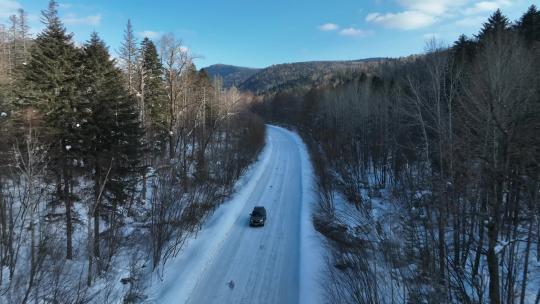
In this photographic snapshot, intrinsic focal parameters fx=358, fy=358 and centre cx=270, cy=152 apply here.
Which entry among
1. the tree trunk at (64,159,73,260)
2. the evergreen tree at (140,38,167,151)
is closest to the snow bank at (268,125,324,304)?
the tree trunk at (64,159,73,260)

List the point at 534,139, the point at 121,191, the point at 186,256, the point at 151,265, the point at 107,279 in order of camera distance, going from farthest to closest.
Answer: the point at 121,191 < the point at 186,256 < the point at 151,265 < the point at 107,279 < the point at 534,139

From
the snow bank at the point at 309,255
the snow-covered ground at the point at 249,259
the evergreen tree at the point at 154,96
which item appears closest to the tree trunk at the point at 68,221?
the snow-covered ground at the point at 249,259

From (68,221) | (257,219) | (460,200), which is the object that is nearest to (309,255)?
(257,219)

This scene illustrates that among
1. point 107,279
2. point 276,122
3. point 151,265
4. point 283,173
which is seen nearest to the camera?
point 107,279

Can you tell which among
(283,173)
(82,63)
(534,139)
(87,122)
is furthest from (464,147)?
(283,173)

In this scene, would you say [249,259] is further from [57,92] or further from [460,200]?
[57,92]

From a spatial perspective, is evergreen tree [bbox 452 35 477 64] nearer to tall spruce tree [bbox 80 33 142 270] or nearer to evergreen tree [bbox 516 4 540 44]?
evergreen tree [bbox 516 4 540 44]

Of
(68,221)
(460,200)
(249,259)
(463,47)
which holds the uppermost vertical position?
(463,47)

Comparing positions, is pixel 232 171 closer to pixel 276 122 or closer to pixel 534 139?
pixel 534 139
